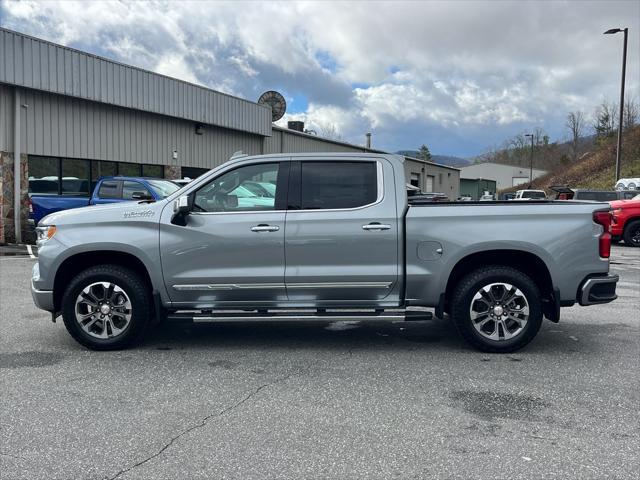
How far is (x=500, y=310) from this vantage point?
5.47m

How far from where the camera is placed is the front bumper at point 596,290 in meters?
5.39

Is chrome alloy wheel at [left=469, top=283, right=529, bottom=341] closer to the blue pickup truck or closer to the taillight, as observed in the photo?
the taillight

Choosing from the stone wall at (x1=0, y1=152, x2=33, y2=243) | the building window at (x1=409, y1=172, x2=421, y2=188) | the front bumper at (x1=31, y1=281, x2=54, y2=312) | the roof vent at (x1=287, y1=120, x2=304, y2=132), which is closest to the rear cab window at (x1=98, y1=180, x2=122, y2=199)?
the stone wall at (x1=0, y1=152, x2=33, y2=243)

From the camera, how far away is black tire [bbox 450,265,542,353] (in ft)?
17.8

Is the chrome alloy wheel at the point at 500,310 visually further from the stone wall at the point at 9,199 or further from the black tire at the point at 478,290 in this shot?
the stone wall at the point at 9,199

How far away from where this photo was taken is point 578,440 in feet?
12.0

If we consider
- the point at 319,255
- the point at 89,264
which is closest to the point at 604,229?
the point at 319,255

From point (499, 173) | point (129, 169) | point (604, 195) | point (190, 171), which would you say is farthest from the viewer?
point (499, 173)

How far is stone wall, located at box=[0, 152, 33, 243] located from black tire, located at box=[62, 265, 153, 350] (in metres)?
11.5

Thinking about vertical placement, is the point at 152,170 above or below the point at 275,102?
below

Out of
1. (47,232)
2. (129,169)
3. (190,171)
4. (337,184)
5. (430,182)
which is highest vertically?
(430,182)

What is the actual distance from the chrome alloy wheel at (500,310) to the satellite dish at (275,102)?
23348mm

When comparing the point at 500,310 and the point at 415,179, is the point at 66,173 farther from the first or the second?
the point at 415,179

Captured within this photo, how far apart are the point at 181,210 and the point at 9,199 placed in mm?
12326
